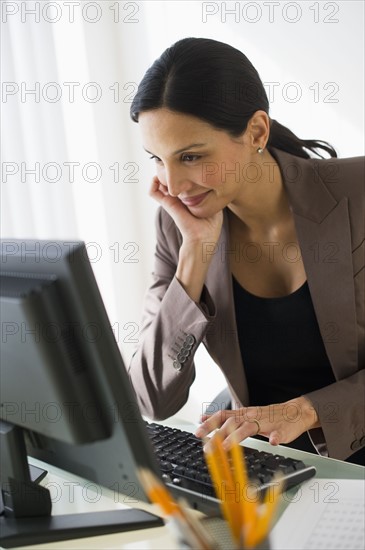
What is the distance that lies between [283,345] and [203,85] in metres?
0.67

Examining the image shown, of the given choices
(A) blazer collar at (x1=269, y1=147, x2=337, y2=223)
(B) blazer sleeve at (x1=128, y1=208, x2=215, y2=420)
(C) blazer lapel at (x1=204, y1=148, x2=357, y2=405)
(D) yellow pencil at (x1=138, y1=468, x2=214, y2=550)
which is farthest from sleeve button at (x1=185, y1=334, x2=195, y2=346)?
(D) yellow pencil at (x1=138, y1=468, x2=214, y2=550)

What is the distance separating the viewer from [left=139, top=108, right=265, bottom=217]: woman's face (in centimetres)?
164

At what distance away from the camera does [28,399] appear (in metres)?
1.01

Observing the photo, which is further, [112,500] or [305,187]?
[305,187]

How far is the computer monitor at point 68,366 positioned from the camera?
3.04ft

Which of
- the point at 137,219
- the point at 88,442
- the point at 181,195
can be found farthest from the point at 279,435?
the point at 137,219

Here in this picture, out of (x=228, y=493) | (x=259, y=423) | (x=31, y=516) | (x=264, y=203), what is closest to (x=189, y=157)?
(x=264, y=203)

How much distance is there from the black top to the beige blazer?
0.15 feet

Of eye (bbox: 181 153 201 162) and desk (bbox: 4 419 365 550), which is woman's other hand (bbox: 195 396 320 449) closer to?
desk (bbox: 4 419 365 550)

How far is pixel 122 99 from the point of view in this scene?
334 cm

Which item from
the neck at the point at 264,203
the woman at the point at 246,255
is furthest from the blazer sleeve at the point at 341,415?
the neck at the point at 264,203

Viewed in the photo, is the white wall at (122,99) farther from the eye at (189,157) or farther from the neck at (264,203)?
the eye at (189,157)

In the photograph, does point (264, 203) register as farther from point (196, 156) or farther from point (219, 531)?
point (219, 531)

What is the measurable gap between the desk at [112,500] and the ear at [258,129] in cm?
75
